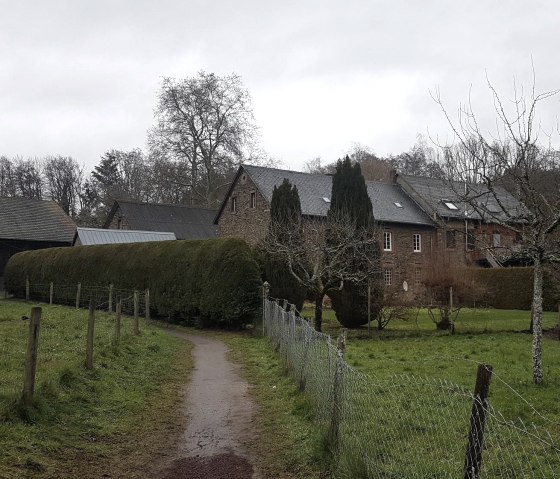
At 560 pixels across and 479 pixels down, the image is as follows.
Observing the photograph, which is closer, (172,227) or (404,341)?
(404,341)

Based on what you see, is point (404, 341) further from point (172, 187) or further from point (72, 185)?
point (72, 185)

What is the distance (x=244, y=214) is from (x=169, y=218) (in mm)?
13524

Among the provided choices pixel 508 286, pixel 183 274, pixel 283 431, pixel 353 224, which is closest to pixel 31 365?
pixel 283 431

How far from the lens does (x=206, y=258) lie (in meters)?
21.2

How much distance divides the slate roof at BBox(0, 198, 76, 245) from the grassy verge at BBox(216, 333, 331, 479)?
34896 mm

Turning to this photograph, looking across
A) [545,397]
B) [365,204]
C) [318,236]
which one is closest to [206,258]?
[318,236]

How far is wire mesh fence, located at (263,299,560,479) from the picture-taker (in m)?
4.59

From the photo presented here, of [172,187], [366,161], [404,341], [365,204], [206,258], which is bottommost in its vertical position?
[404,341]

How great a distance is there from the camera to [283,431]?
690 centimetres

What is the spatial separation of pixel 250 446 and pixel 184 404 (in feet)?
7.70

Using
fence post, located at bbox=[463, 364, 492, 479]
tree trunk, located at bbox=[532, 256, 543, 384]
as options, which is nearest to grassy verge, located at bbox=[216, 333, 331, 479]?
fence post, located at bbox=[463, 364, 492, 479]

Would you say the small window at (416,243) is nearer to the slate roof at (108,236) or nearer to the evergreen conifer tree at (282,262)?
the evergreen conifer tree at (282,262)

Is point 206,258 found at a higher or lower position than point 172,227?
lower

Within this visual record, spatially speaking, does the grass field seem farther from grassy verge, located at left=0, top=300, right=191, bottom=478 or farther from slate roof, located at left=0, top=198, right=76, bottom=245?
slate roof, located at left=0, top=198, right=76, bottom=245
